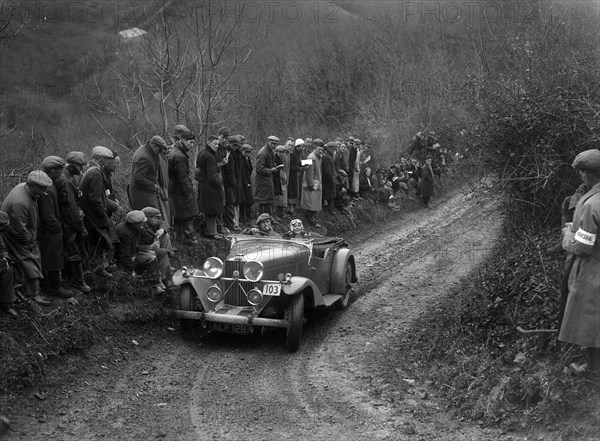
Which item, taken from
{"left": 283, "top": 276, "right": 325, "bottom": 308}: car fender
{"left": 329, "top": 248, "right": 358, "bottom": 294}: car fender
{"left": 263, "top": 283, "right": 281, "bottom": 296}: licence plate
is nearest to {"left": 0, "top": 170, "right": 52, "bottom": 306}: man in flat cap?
{"left": 263, "top": 283, "right": 281, "bottom": 296}: licence plate

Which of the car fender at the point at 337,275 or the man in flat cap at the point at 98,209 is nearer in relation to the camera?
the man in flat cap at the point at 98,209

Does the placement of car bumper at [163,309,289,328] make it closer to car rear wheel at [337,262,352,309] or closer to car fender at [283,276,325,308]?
car fender at [283,276,325,308]

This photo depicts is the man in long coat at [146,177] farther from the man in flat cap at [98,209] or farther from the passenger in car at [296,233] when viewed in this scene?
the passenger in car at [296,233]

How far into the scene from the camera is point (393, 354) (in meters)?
9.66

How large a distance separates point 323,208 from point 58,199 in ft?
34.3

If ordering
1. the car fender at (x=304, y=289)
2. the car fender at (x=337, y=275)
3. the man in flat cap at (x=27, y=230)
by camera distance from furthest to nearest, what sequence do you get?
the car fender at (x=337, y=275)
the car fender at (x=304, y=289)
the man in flat cap at (x=27, y=230)

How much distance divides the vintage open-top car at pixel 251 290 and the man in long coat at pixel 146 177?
5.27ft

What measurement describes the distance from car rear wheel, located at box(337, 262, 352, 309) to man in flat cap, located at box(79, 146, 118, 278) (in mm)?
3954

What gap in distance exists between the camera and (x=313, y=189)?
17344mm

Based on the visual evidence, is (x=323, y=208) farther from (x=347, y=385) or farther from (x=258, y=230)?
(x=347, y=385)

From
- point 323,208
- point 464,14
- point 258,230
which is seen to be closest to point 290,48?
point 464,14

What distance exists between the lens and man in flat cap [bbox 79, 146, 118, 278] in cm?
1017

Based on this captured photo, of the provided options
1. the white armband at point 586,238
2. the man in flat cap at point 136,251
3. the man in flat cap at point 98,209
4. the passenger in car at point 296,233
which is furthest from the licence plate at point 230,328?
the white armband at point 586,238

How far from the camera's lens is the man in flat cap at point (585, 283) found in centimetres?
670
